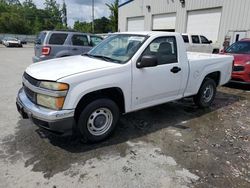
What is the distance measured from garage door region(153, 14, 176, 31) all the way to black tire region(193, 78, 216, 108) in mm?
17031

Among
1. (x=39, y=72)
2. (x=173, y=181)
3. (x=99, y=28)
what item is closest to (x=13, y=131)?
(x=39, y=72)

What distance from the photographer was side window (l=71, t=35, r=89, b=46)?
8820 millimetres

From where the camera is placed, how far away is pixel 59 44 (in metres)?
8.44

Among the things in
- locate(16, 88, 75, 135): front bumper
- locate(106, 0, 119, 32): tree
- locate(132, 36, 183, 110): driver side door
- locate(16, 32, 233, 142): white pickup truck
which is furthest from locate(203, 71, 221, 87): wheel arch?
locate(106, 0, 119, 32): tree

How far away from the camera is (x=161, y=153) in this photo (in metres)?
3.43

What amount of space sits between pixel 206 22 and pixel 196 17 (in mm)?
1271

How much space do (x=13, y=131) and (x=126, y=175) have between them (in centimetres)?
242

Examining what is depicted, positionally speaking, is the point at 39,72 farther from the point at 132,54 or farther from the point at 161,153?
the point at 161,153

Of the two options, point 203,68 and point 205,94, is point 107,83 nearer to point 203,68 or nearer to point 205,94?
point 203,68

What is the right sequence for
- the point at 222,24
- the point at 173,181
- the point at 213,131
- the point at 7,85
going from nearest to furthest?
the point at 173,181 < the point at 213,131 < the point at 7,85 < the point at 222,24

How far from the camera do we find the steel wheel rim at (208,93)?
5419 millimetres

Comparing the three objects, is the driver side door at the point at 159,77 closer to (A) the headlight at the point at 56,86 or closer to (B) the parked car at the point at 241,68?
(A) the headlight at the point at 56,86

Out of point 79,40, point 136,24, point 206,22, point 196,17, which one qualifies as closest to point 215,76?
point 79,40

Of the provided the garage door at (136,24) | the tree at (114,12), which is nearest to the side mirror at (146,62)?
the garage door at (136,24)
